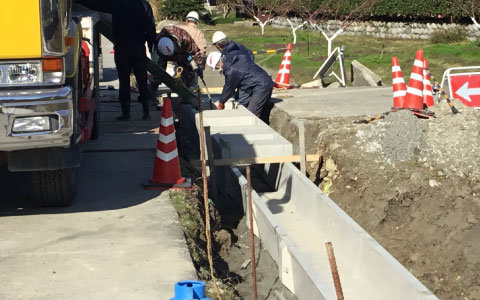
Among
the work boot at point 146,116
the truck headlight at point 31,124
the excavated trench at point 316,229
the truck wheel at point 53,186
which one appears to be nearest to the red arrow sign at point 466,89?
the excavated trench at point 316,229

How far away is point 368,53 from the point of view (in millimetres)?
27250

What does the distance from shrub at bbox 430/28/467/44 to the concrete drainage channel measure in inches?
764

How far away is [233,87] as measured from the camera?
12.5 metres

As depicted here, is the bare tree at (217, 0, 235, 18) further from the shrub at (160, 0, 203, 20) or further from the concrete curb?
the concrete curb

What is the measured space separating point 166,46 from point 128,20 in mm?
1321

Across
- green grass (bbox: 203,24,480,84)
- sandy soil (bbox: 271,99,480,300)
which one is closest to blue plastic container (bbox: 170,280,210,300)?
sandy soil (bbox: 271,99,480,300)

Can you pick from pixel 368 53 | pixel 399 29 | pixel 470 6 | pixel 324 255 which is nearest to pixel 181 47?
pixel 324 255

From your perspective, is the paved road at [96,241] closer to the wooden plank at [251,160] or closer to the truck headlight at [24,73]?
the wooden plank at [251,160]

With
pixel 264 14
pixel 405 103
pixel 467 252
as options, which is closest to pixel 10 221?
pixel 467 252

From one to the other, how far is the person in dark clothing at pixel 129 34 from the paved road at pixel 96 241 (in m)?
2.89

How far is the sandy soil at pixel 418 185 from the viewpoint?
8.06m

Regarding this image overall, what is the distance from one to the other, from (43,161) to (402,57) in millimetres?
19417

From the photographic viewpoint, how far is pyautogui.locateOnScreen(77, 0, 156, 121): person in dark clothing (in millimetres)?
12109

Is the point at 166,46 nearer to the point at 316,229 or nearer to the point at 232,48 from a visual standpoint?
the point at 232,48
